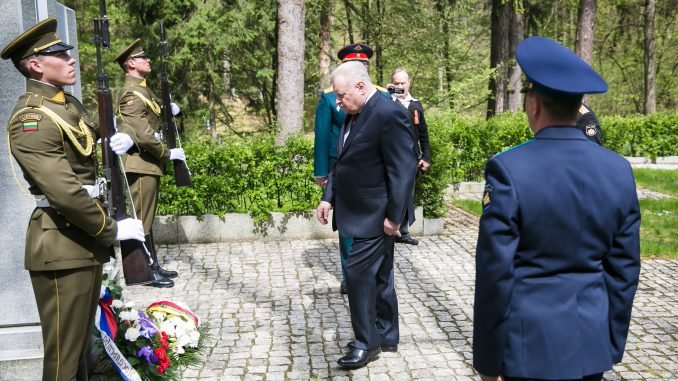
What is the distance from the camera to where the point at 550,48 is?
8.98 ft

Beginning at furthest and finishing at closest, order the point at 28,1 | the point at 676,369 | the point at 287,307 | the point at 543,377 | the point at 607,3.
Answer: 1. the point at 607,3
2. the point at 287,307
3. the point at 676,369
4. the point at 28,1
5. the point at 543,377

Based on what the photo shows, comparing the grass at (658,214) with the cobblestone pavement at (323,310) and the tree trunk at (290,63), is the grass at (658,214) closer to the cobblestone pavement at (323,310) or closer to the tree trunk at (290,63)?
the cobblestone pavement at (323,310)

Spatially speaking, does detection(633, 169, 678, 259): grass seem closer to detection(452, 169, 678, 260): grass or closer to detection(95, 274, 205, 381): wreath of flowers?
detection(452, 169, 678, 260): grass

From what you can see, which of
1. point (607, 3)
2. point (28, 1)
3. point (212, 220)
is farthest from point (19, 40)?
point (607, 3)

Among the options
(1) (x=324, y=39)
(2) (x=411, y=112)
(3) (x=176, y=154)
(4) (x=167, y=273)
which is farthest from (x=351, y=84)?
(1) (x=324, y=39)

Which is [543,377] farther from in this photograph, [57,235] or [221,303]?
[221,303]

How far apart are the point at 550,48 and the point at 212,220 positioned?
7221 mm

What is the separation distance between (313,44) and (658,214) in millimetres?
17168

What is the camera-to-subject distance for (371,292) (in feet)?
16.9

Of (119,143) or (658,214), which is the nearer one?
(119,143)

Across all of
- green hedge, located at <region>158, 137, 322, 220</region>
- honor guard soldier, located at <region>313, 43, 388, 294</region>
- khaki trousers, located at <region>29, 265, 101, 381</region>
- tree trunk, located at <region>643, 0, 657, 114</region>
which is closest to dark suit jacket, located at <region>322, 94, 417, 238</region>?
honor guard soldier, located at <region>313, 43, 388, 294</region>

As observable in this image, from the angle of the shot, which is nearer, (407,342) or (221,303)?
(407,342)

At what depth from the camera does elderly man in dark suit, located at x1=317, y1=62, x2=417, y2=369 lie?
4.90 metres

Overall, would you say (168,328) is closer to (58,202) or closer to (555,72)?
(58,202)
